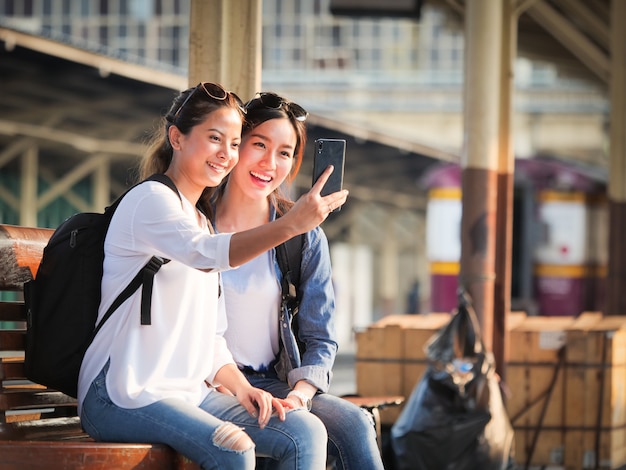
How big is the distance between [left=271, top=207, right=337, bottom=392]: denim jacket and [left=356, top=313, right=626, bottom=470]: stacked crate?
17.4ft

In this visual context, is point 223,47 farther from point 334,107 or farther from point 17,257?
point 334,107

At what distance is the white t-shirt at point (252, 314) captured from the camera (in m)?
4.06

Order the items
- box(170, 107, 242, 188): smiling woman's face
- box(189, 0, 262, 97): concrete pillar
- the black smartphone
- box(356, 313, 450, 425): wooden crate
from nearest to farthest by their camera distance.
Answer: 1. the black smartphone
2. box(170, 107, 242, 188): smiling woman's face
3. box(189, 0, 262, 97): concrete pillar
4. box(356, 313, 450, 425): wooden crate

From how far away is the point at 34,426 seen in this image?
153 inches

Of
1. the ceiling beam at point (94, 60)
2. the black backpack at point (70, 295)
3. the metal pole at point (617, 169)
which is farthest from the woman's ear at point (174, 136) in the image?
the metal pole at point (617, 169)

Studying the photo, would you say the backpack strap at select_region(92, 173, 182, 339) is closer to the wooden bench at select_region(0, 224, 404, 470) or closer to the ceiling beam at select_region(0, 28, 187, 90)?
the wooden bench at select_region(0, 224, 404, 470)

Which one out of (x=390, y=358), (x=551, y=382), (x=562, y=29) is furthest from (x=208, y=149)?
(x=562, y=29)

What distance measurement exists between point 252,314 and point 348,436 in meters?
0.51

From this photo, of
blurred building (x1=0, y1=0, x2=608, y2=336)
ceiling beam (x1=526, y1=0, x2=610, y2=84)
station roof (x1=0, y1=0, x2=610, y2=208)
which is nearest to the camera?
station roof (x1=0, y1=0, x2=610, y2=208)

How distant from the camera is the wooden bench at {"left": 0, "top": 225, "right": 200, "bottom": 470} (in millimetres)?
3244

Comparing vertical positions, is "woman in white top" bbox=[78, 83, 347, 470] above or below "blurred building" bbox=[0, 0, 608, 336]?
below

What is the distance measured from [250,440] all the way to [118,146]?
575 inches

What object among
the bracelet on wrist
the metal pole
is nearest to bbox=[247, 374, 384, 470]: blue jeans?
the bracelet on wrist

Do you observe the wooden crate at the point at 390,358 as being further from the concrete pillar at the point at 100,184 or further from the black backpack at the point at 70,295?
the concrete pillar at the point at 100,184
